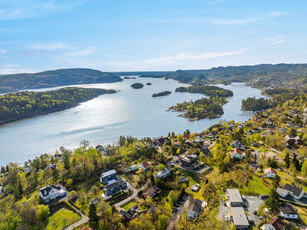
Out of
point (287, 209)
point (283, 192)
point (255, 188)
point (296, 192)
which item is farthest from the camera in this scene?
point (255, 188)

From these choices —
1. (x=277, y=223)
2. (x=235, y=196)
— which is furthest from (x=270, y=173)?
(x=277, y=223)

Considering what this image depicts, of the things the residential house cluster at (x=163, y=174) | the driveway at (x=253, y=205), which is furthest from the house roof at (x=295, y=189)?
the residential house cluster at (x=163, y=174)

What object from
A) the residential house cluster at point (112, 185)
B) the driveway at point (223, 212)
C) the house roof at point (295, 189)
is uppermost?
the house roof at point (295, 189)

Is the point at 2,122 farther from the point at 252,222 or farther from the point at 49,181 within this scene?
the point at 252,222

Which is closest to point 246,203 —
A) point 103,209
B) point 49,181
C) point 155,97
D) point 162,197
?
point 162,197

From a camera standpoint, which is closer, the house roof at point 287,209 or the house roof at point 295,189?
the house roof at point 287,209

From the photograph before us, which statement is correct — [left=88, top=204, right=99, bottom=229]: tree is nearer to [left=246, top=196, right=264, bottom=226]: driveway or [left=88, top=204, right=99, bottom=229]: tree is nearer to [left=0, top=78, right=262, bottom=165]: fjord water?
Result: [left=246, top=196, right=264, bottom=226]: driveway

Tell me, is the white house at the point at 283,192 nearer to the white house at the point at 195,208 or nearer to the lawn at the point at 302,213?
the lawn at the point at 302,213

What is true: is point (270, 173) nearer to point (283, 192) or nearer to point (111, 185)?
point (283, 192)
